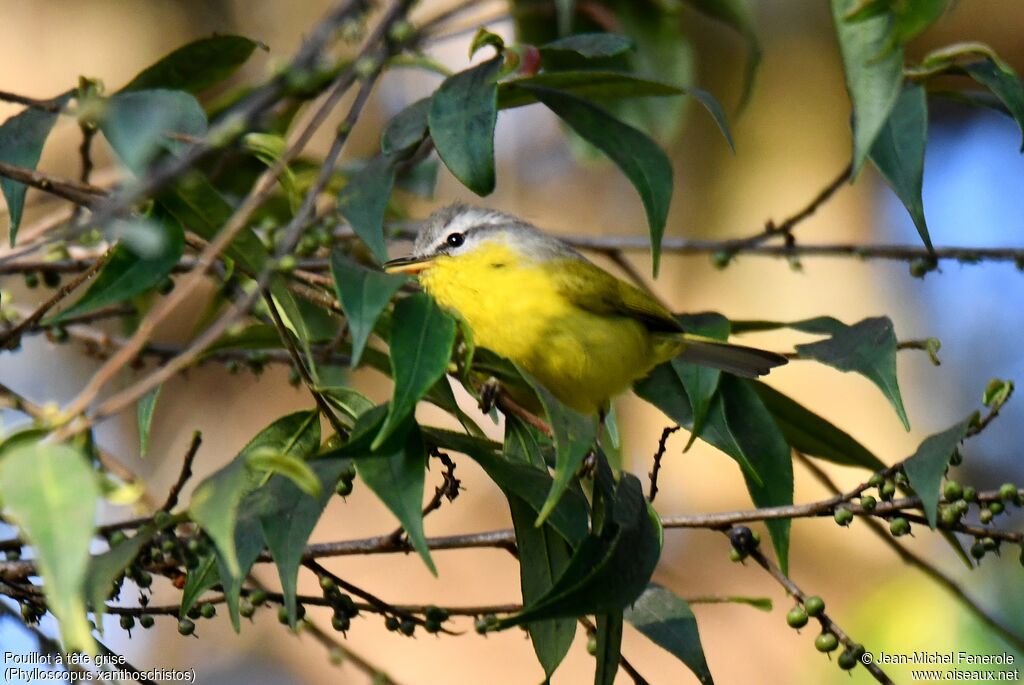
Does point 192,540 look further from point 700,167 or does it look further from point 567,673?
point 700,167

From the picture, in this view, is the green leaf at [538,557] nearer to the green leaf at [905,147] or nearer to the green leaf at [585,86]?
the green leaf at [585,86]

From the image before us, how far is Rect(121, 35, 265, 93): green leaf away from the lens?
269cm

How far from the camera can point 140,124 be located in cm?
160

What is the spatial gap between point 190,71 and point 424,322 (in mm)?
1396

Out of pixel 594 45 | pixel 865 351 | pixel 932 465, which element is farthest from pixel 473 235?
pixel 932 465

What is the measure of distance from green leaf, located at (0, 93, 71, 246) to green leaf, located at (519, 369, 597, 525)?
1.03 m

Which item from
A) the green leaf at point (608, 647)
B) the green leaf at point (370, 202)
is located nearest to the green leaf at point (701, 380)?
the green leaf at point (608, 647)

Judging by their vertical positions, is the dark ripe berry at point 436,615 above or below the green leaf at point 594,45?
below

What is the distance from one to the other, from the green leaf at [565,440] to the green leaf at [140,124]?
66 cm

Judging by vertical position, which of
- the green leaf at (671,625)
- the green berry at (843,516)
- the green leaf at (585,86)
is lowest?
the green leaf at (671,625)

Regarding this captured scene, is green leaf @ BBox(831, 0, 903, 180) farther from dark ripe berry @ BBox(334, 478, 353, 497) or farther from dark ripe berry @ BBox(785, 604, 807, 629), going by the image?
dark ripe berry @ BBox(334, 478, 353, 497)

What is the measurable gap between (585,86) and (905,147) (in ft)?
2.23

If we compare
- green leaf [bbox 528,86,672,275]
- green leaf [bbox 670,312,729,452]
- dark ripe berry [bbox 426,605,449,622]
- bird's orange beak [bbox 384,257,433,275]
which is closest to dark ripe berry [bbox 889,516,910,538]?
green leaf [bbox 670,312,729,452]

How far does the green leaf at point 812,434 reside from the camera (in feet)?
9.02
